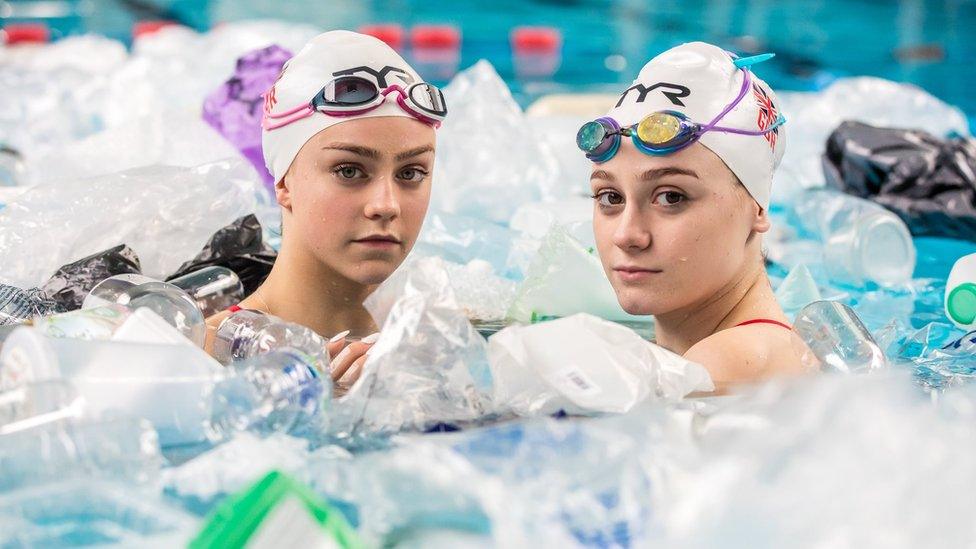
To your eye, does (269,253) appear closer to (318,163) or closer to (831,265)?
(318,163)

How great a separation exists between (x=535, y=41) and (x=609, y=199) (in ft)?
29.5

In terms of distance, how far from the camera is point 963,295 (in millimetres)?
3613

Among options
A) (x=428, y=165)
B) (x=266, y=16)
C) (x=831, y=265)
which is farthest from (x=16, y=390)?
(x=266, y=16)

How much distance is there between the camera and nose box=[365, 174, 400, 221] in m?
3.00

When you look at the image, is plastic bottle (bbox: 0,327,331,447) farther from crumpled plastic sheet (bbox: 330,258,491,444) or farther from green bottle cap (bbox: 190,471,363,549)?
green bottle cap (bbox: 190,471,363,549)

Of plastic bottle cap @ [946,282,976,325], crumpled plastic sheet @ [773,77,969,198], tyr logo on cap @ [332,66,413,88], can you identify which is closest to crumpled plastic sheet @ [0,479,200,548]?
tyr logo on cap @ [332,66,413,88]

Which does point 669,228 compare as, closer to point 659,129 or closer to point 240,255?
point 659,129

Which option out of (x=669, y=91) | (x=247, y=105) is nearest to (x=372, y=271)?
(x=669, y=91)

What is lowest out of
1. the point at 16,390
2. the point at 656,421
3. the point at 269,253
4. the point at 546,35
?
the point at 546,35

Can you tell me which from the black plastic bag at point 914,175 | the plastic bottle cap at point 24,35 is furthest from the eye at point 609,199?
the plastic bottle cap at point 24,35

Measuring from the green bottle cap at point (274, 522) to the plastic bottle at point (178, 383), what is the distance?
0.55 meters

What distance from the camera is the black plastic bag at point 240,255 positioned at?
12.9 ft

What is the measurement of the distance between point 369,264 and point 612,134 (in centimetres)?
73

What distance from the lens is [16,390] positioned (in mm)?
2139
